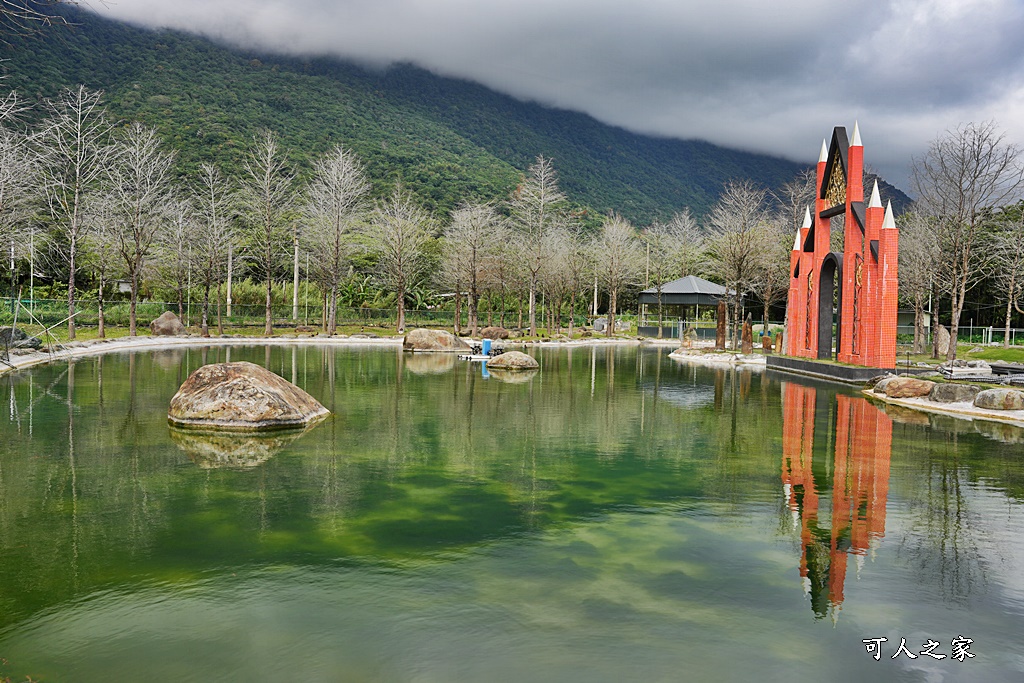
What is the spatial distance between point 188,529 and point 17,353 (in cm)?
2153

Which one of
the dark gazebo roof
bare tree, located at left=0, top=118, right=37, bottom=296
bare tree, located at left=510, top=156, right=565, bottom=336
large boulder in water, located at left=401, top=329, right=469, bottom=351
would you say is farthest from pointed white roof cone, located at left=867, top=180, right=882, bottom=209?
the dark gazebo roof

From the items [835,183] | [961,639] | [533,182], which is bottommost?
[961,639]

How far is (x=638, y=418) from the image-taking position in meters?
14.4

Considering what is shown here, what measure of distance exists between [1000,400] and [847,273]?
1072 cm

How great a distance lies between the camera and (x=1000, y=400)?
15656 millimetres

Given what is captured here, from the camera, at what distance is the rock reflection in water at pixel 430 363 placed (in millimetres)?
23895

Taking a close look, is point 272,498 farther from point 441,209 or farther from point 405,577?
point 441,209

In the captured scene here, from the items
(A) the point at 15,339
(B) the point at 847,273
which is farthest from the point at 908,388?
(A) the point at 15,339

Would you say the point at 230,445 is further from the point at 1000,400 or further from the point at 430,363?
the point at 430,363

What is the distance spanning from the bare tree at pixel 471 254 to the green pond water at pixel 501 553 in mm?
39336

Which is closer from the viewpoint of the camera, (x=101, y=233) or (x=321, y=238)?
(x=101, y=233)

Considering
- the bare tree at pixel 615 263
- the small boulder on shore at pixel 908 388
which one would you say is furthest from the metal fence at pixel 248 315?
the small boulder on shore at pixel 908 388

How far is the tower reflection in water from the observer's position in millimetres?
5945

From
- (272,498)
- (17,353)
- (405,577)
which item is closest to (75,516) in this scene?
(272,498)
